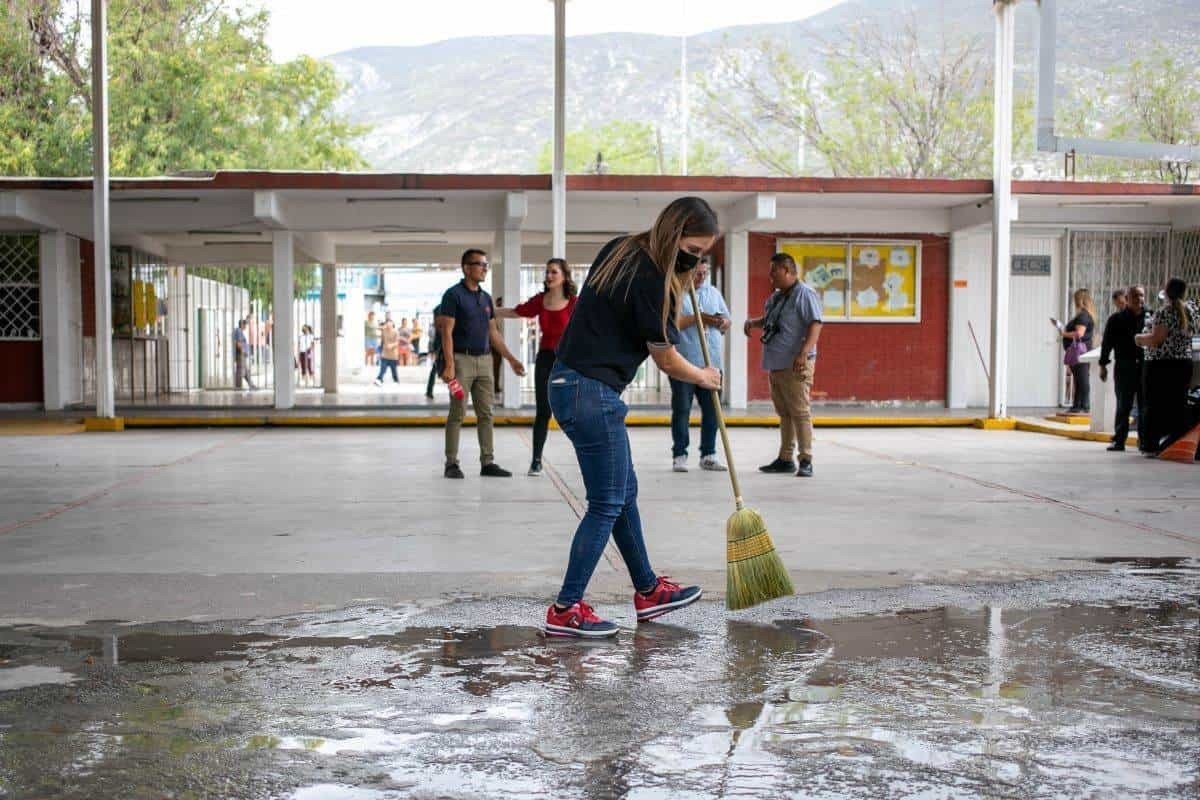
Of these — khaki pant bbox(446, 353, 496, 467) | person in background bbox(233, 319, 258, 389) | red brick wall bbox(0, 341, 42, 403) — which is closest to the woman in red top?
khaki pant bbox(446, 353, 496, 467)

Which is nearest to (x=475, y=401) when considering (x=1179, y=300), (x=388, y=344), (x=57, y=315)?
(x=1179, y=300)

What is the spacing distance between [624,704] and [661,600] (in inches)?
50.9

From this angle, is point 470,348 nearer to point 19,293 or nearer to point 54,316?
point 54,316

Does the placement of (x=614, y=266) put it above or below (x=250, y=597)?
above

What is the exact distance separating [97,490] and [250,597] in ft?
15.1

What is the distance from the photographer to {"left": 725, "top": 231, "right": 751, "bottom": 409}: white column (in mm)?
20281

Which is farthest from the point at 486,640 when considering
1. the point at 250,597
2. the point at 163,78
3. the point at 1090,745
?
the point at 163,78

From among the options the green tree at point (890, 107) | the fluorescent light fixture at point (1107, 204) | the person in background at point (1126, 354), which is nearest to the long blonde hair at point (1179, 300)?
the person in background at point (1126, 354)

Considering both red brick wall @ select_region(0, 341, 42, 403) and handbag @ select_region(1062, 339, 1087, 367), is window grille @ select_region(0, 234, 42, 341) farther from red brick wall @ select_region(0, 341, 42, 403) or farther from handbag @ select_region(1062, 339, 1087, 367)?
handbag @ select_region(1062, 339, 1087, 367)

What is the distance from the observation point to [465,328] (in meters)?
10.6

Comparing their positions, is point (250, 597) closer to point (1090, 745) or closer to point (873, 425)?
point (1090, 745)

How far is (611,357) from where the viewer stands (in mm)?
5160

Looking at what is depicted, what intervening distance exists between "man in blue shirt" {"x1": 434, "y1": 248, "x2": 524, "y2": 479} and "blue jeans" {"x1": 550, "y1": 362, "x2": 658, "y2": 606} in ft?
17.3

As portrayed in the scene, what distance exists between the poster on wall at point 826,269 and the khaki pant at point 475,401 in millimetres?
10581
